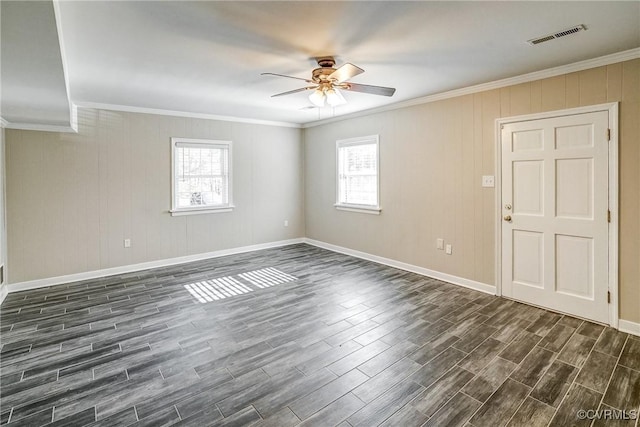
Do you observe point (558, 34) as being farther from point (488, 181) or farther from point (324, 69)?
point (324, 69)

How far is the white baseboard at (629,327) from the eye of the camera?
2.96 m

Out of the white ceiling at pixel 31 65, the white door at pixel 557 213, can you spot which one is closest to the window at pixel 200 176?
the white ceiling at pixel 31 65

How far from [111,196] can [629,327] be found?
6518mm

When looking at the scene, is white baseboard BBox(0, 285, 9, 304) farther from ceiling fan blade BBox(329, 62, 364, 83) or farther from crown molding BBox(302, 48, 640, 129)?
crown molding BBox(302, 48, 640, 129)

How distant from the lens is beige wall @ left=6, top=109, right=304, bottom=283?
14.3 ft

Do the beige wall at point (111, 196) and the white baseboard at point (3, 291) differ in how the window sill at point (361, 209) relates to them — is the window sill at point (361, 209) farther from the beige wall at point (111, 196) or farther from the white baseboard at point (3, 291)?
the white baseboard at point (3, 291)

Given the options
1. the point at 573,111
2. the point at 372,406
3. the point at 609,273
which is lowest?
the point at 372,406

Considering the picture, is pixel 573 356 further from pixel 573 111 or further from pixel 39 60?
pixel 39 60

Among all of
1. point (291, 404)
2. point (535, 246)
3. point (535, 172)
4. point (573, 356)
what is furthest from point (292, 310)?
point (535, 172)

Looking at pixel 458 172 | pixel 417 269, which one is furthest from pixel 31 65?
pixel 417 269

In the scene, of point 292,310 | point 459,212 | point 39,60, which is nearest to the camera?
point 39,60

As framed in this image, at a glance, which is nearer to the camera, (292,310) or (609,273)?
(609,273)

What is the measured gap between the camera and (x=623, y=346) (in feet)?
9.05

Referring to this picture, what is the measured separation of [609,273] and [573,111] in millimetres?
1641
